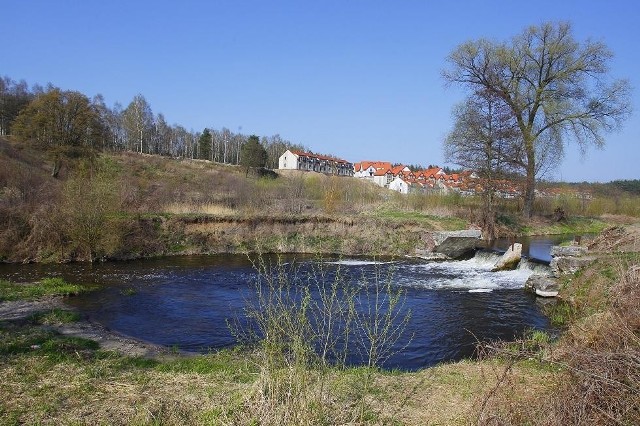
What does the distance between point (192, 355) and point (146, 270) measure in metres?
11.8

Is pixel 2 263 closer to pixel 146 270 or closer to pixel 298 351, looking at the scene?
pixel 146 270

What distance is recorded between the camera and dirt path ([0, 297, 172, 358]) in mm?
9180

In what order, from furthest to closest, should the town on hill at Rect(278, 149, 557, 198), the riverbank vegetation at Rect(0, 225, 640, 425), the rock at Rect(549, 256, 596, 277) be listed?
1. the town on hill at Rect(278, 149, 557, 198)
2. the rock at Rect(549, 256, 596, 277)
3. the riverbank vegetation at Rect(0, 225, 640, 425)

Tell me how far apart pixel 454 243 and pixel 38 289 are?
19.7 m

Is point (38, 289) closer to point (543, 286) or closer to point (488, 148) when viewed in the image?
point (543, 286)

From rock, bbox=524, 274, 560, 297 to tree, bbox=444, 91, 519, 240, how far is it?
53.2 feet

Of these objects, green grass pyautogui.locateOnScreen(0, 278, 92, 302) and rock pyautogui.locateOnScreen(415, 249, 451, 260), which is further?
rock pyautogui.locateOnScreen(415, 249, 451, 260)

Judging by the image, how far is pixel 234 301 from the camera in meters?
14.9

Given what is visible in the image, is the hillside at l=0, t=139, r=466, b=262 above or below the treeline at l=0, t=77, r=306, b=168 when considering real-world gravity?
below

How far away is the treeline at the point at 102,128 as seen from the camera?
3803 centimetres

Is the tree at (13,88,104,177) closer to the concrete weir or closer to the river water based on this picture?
the river water

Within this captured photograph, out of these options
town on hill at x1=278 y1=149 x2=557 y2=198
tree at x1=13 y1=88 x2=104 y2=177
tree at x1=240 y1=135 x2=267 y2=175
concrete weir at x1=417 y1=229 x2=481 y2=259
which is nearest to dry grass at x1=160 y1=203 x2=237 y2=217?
concrete weir at x1=417 y1=229 x2=481 y2=259

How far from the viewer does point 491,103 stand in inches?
1330

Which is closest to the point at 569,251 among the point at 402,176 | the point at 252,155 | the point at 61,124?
the point at 61,124
